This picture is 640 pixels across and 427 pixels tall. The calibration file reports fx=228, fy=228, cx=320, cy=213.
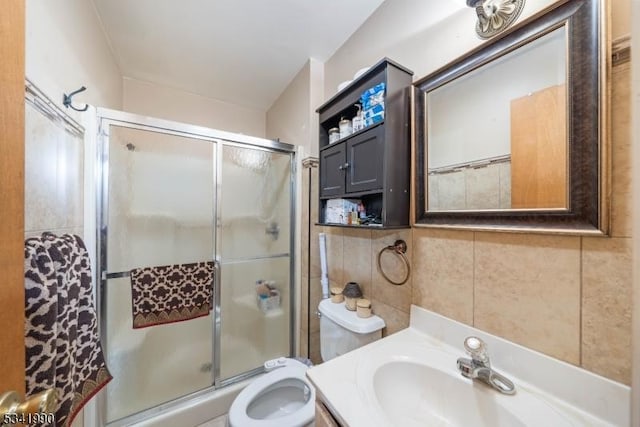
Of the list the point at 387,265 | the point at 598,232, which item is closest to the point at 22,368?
the point at 387,265

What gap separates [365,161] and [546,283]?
0.72 metres

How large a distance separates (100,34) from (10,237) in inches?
64.3

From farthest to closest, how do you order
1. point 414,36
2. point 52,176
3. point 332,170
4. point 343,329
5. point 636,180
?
point 332,170
point 343,329
point 414,36
point 52,176
point 636,180

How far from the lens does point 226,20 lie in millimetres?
1313

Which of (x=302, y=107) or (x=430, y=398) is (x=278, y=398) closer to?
(x=430, y=398)

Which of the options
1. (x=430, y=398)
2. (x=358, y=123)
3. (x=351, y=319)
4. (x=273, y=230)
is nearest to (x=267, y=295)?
(x=273, y=230)

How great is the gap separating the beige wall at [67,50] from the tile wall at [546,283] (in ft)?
4.76

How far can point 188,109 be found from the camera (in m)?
2.10

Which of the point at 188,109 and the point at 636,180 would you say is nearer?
the point at 636,180

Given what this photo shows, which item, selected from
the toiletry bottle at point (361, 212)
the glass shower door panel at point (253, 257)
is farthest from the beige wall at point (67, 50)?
the toiletry bottle at point (361, 212)

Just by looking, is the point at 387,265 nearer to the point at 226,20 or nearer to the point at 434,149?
the point at 434,149

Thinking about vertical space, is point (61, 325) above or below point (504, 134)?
below

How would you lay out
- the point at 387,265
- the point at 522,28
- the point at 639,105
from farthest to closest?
the point at 387,265 < the point at 522,28 < the point at 639,105

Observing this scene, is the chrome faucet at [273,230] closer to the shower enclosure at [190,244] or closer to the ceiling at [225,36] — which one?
the shower enclosure at [190,244]
